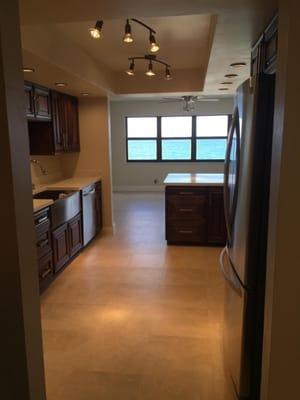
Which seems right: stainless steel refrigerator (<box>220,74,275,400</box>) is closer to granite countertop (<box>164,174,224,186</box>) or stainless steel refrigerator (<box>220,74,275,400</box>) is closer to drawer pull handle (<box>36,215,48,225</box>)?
drawer pull handle (<box>36,215,48,225</box>)

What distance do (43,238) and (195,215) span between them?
7.33 feet

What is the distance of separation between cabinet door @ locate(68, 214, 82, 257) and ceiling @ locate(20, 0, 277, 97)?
1.70 meters

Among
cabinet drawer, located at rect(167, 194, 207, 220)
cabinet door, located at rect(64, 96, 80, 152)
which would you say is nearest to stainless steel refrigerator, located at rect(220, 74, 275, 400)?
cabinet drawer, located at rect(167, 194, 207, 220)

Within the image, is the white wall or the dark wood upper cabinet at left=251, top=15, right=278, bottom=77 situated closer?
the dark wood upper cabinet at left=251, top=15, right=278, bottom=77

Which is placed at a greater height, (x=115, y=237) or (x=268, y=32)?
(x=268, y=32)

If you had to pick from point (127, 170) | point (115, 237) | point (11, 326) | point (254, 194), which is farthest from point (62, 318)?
point (127, 170)

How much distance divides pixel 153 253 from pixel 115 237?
981mm

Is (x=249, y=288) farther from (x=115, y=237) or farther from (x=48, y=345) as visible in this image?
(x=115, y=237)

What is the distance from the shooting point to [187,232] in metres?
4.89

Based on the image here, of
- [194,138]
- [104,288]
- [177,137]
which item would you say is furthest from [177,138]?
[104,288]

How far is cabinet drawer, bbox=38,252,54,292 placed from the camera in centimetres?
337

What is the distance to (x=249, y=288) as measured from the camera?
1.81 metres

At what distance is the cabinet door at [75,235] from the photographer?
421 centimetres

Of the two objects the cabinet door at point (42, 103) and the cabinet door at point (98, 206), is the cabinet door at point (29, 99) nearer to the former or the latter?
the cabinet door at point (42, 103)
